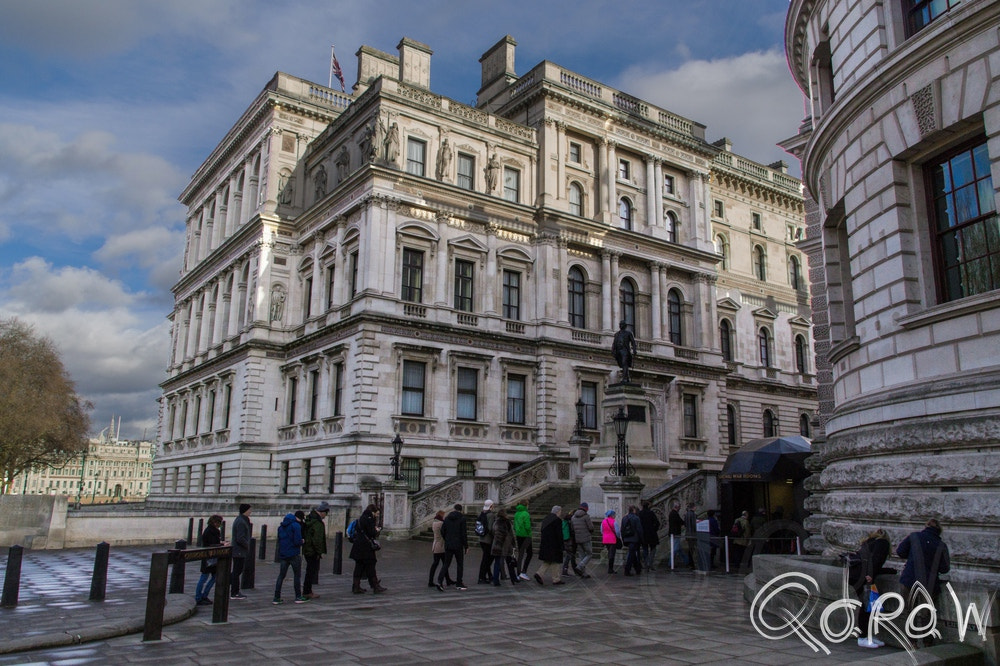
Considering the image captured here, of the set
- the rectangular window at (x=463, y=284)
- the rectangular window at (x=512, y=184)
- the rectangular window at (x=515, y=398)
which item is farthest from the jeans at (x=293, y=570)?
the rectangular window at (x=512, y=184)

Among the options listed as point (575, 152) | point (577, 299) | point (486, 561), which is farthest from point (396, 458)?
point (575, 152)

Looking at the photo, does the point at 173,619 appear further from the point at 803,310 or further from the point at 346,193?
the point at 803,310

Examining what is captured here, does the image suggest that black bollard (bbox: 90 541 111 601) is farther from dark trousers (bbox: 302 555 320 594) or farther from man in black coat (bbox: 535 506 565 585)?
man in black coat (bbox: 535 506 565 585)

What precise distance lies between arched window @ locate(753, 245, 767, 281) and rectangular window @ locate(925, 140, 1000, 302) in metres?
43.0

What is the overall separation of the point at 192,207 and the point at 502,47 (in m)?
26.2

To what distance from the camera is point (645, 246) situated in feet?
140

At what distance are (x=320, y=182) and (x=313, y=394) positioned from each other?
11.3 m

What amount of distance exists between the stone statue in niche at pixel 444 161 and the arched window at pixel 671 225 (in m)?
14.0

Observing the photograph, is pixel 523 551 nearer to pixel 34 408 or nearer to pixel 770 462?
pixel 770 462

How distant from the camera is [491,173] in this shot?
3834 centimetres

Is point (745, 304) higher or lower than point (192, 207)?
lower

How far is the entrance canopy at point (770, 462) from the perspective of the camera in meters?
22.2

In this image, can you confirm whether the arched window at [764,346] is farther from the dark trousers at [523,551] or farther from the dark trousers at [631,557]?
the dark trousers at [523,551]

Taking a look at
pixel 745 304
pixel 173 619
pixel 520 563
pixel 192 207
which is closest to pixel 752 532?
pixel 520 563
